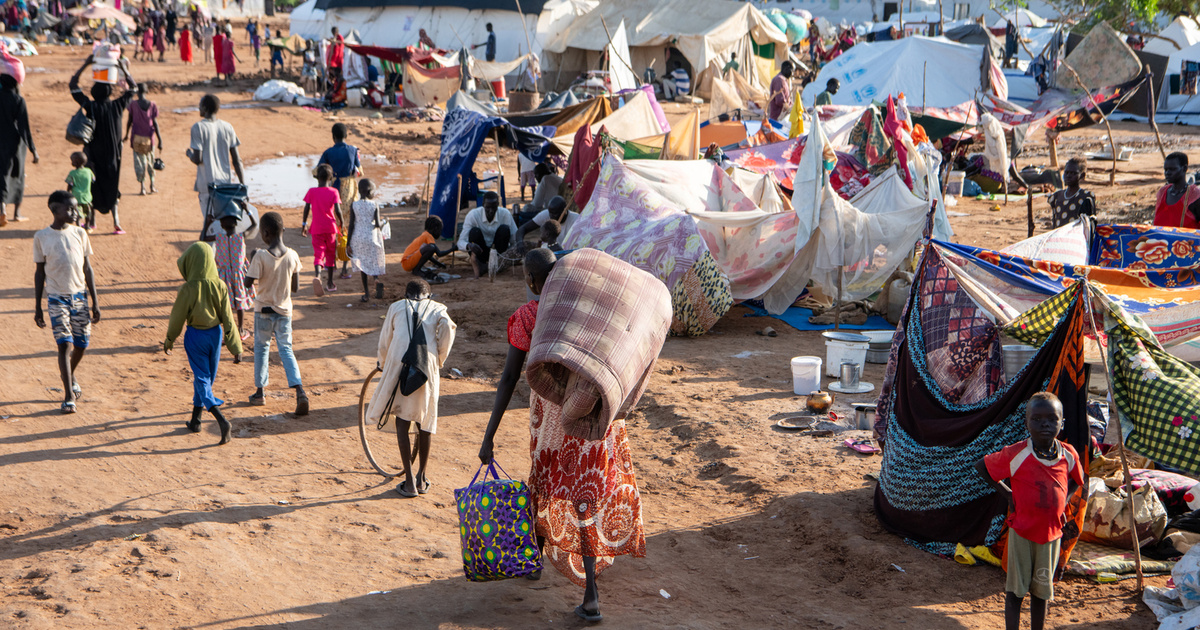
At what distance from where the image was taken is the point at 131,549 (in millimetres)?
4926

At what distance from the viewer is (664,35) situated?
2777 cm

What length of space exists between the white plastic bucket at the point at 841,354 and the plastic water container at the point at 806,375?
0.43m

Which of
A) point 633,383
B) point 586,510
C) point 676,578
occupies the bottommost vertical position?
point 676,578

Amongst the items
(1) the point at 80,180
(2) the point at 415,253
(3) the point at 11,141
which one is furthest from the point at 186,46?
(2) the point at 415,253

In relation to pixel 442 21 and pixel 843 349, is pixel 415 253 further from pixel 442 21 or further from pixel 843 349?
pixel 442 21

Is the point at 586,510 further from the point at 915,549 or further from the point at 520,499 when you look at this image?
the point at 915,549

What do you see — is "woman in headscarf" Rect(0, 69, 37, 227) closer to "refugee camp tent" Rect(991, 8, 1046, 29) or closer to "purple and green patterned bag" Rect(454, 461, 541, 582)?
"purple and green patterned bag" Rect(454, 461, 541, 582)

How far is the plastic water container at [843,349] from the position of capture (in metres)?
7.97

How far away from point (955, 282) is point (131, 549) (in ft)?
15.0

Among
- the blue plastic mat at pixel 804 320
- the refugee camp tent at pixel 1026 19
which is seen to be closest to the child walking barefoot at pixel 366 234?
the blue plastic mat at pixel 804 320

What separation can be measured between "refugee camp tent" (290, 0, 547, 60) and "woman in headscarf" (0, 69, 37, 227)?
2029 centimetres

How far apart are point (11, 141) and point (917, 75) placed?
18.5 m

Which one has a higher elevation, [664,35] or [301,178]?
[664,35]

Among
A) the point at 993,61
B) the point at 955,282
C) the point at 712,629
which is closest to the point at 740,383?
the point at 955,282
